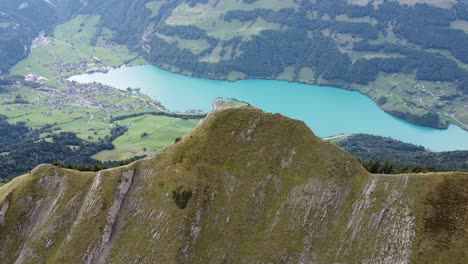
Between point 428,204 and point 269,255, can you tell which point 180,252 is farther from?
point 428,204

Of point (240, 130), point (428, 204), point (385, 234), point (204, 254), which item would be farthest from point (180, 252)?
point (428, 204)

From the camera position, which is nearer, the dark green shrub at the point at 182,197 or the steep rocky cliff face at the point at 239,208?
the steep rocky cliff face at the point at 239,208

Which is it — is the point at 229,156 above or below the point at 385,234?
above

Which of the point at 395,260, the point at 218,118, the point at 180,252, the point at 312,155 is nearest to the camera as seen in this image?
the point at 395,260

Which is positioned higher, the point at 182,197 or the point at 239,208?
the point at 182,197

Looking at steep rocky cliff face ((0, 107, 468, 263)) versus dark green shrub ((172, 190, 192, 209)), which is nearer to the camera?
steep rocky cliff face ((0, 107, 468, 263))

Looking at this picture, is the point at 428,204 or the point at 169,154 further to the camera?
the point at 169,154

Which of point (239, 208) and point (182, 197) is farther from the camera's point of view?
point (239, 208)

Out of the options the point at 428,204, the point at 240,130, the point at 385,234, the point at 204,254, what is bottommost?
the point at 204,254
